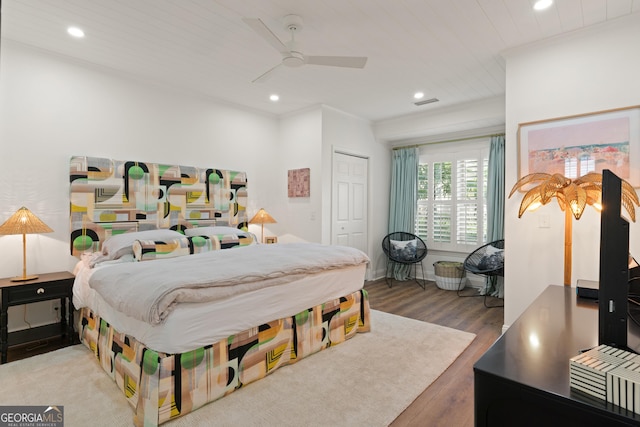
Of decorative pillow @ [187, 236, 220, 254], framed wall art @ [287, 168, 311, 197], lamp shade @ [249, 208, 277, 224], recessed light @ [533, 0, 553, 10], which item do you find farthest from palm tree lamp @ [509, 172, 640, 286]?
lamp shade @ [249, 208, 277, 224]

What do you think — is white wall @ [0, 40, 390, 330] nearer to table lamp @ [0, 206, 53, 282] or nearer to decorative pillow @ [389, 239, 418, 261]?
table lamp @ [0, 206, 53, 282]

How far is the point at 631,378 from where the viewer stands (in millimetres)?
862

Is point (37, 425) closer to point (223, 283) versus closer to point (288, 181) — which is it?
point (223, 283)

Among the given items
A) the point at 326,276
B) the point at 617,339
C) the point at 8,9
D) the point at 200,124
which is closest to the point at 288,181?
the point at 200,124

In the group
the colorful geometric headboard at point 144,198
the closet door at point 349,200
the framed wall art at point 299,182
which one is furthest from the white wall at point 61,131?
the closet door at point 349,200

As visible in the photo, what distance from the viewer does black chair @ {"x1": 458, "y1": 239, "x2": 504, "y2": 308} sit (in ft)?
15.4

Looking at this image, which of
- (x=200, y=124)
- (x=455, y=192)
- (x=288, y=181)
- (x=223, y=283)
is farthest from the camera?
(x=455, y=192)

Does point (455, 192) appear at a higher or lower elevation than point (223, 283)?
higher

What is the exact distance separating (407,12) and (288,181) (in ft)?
10.2

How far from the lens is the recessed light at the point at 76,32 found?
116 inches

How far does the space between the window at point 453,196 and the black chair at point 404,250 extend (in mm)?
257

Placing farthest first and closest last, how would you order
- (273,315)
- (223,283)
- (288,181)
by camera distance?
(288,181)
(273,315)
(223,283)

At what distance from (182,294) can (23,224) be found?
6.43ft

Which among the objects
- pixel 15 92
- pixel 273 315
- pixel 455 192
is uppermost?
pixel 15 92
